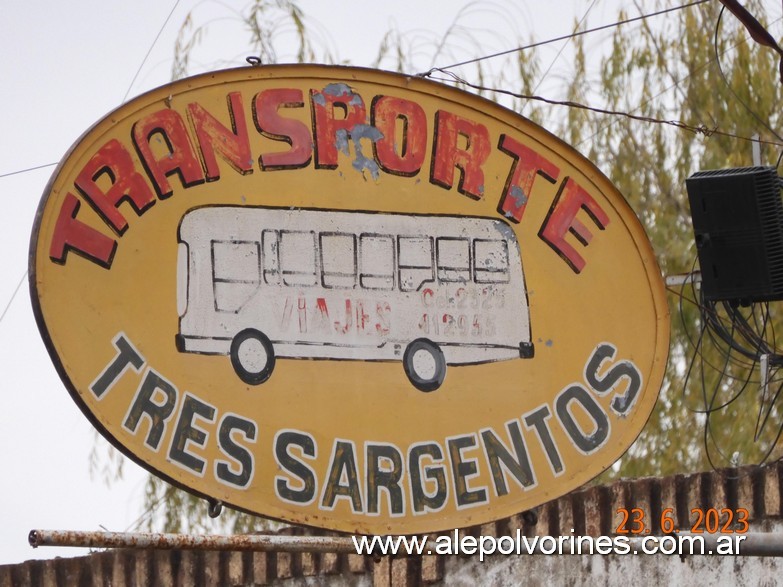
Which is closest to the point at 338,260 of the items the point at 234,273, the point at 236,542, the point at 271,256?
the point at 271,256

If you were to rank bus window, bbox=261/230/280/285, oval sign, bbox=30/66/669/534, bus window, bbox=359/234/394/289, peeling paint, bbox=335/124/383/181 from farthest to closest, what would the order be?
peeling paint, bbox=335/124/383/181 → bus window, bbox=359/234/394/289 → bus window, bbox=261/230/280/285 → oval sign, bbox=30/66/669/534

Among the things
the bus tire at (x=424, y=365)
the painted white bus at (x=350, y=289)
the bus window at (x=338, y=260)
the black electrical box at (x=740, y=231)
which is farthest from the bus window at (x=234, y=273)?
the black electrical box at (x=740, y=231)

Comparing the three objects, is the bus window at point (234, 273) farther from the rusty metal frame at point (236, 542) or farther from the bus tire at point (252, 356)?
the rusty metal frame at point (236, 542)

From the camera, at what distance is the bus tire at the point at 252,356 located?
517cm

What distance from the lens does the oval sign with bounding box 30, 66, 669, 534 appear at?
5004mm

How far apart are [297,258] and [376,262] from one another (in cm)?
32

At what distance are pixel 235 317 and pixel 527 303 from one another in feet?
4.05

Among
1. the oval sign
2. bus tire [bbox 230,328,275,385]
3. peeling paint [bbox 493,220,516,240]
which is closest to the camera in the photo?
the oval sign

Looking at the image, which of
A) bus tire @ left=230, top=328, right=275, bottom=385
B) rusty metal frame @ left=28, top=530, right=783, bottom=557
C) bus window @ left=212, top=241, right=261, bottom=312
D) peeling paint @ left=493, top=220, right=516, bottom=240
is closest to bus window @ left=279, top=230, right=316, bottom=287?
bus window @ left=212, top=241, right=261, bottom=312

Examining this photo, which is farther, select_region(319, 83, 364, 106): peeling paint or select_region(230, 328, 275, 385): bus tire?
select_region(319, 83, 364, 106): peeling paint

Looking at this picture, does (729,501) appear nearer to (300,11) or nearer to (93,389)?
(93,389)

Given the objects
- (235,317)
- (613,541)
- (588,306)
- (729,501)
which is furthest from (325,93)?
(729,501)

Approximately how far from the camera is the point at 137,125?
204 inches
